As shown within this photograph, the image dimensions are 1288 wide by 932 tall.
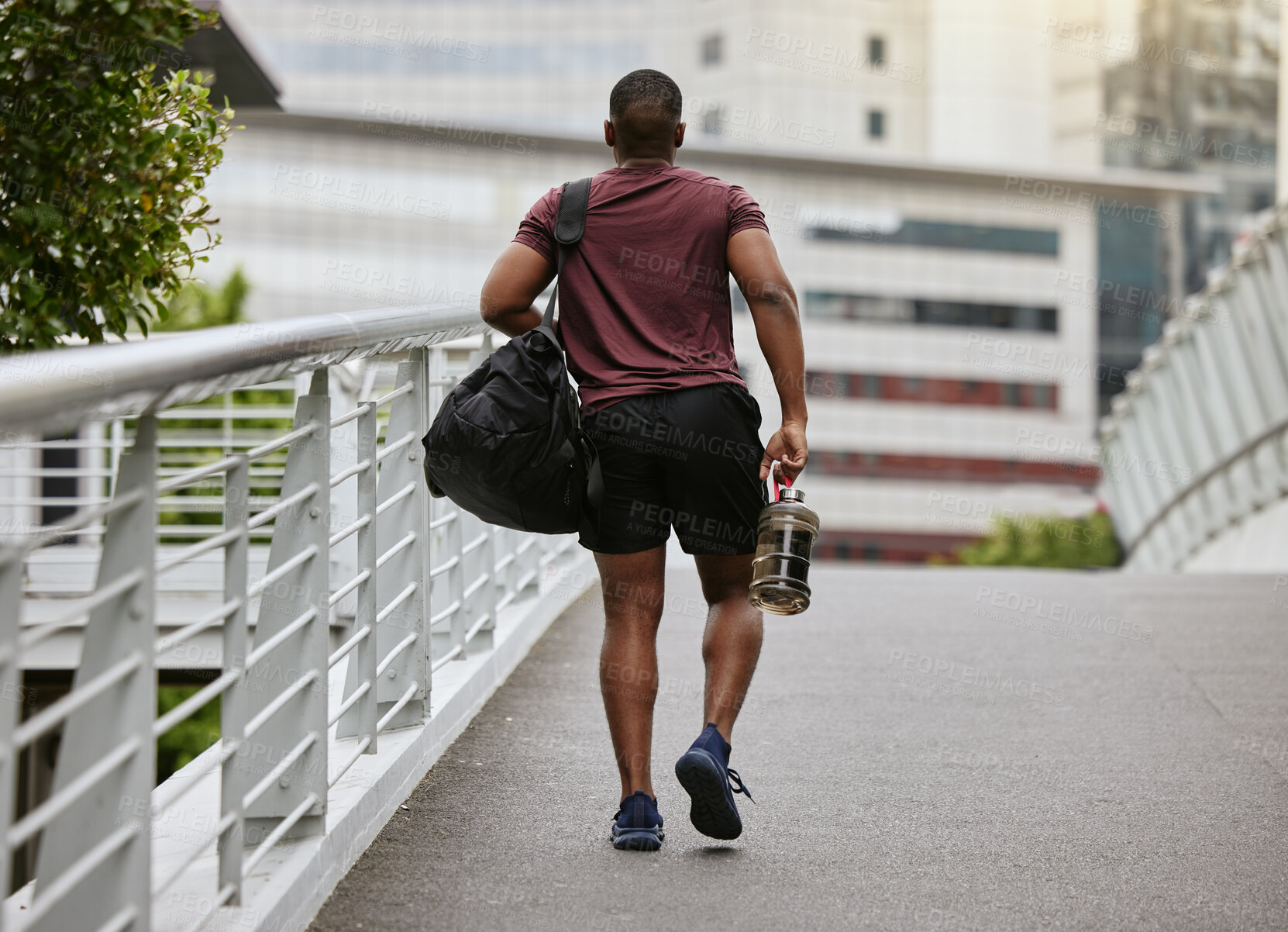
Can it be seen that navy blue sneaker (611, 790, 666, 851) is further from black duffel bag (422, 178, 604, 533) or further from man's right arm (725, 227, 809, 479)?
man's right arm (725, 227, 809, 479)

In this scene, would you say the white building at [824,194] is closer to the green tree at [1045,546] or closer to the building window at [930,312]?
the building window at [930,312]

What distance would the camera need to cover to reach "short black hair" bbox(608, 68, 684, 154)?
313 centimetres

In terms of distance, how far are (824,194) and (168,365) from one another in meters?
61.1

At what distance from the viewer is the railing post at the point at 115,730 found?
2.01 metres

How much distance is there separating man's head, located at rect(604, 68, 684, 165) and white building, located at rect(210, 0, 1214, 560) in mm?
51088

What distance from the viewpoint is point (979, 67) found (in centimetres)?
7100

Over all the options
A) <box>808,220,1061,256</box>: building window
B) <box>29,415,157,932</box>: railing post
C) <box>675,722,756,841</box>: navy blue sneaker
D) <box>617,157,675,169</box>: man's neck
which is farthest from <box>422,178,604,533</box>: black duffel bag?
<box>808,220,1061,256</box>: building window

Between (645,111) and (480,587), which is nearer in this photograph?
(645,111)

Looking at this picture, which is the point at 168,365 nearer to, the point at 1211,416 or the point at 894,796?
the point at 894,796

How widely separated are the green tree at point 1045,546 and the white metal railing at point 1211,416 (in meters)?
32.3

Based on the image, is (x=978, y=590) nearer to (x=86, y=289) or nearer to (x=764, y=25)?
(x=86, y=289)

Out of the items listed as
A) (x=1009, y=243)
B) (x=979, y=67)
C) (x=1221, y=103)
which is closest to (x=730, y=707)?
(x=1009, y=243)

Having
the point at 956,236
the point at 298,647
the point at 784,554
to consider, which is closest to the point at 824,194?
the point at 956,236

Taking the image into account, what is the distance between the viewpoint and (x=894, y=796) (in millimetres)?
3631
